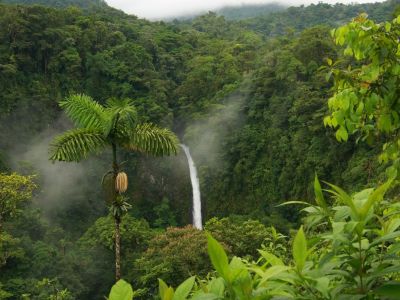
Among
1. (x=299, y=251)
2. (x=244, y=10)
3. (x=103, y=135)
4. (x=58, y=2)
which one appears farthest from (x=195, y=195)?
(x=244, y=10)

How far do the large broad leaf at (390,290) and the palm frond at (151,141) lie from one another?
6134mm

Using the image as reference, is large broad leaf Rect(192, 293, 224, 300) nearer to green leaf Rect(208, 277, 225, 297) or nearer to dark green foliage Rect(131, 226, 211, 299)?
green leaf Rect(208, 277, 225, 297)

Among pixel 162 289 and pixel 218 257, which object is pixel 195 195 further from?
pixel 218 257

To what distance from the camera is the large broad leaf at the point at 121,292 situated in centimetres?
87

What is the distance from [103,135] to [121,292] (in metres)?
5.98

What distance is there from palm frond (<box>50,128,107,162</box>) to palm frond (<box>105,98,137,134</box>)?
1.00 ft

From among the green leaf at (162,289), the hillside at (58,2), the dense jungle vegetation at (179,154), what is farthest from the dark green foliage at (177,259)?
the hillside at (58,2)

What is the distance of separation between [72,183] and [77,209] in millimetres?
1916

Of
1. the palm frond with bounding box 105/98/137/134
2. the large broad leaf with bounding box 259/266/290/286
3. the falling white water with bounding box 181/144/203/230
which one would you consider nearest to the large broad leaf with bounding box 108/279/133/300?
the large broad leaf with bounding box 259/266/290/286

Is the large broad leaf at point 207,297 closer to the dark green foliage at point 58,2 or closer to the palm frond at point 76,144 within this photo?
the palm frond at point 76,144

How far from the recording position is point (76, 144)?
651cm

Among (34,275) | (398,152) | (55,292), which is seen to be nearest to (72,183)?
(34,275)

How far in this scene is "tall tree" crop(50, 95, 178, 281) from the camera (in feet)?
21.3

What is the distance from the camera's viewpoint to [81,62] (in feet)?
104
